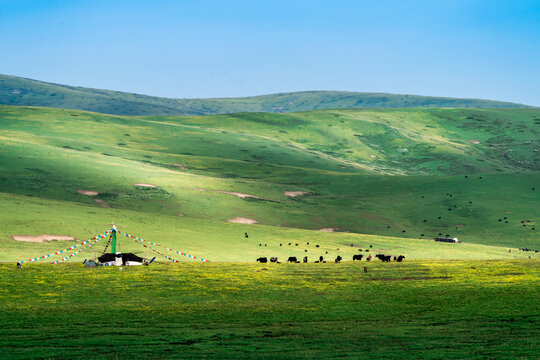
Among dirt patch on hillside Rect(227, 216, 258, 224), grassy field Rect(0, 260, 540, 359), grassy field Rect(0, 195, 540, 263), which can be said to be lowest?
dirt patch on hillside Rect(227, 216, 258, 224)

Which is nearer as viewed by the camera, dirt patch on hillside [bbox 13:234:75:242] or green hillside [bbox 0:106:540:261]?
dirt patch on hillside [bbox 13:234:75:242]

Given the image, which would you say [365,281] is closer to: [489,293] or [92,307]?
[489,293]

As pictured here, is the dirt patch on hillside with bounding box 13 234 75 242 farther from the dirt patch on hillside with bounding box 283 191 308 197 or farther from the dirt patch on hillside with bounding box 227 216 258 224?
the dirt patch on hillside with bounding box 283 191 308 197

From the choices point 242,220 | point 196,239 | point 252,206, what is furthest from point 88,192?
point 196,239

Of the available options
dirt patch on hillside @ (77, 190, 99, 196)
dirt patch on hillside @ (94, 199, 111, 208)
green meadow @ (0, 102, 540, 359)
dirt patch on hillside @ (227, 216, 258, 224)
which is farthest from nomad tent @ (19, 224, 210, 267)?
dirt patch on hillside @ (77, 190, 99, 196)

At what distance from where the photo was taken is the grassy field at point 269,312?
27422 millimetres

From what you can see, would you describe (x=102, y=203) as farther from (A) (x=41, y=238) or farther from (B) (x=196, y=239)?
(A) (x=41, y=238)

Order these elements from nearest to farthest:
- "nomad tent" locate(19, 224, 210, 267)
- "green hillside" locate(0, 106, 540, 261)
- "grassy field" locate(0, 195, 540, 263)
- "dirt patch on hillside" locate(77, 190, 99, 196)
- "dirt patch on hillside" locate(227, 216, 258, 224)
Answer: "nomad tent" locate(19, 224, 210, 267) → "grassy field" locate(0, 195, 540, 263) → "green hillside" locate(0, 106, 540, 261) → "dirt patch on hillside" locate(227, 216, 258, 224) → "dirt patch on hillside" locate(77, 190, 99, 196)

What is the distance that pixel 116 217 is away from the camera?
8788 centimetres

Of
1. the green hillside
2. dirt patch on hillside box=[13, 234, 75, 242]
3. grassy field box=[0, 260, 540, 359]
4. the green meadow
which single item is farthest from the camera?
the green hillside

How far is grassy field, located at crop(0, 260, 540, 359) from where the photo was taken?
2742cm

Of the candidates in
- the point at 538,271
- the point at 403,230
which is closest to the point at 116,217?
the point at 403,230

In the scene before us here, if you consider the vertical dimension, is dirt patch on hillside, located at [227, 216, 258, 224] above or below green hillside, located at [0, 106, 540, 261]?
below

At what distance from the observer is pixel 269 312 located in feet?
122
